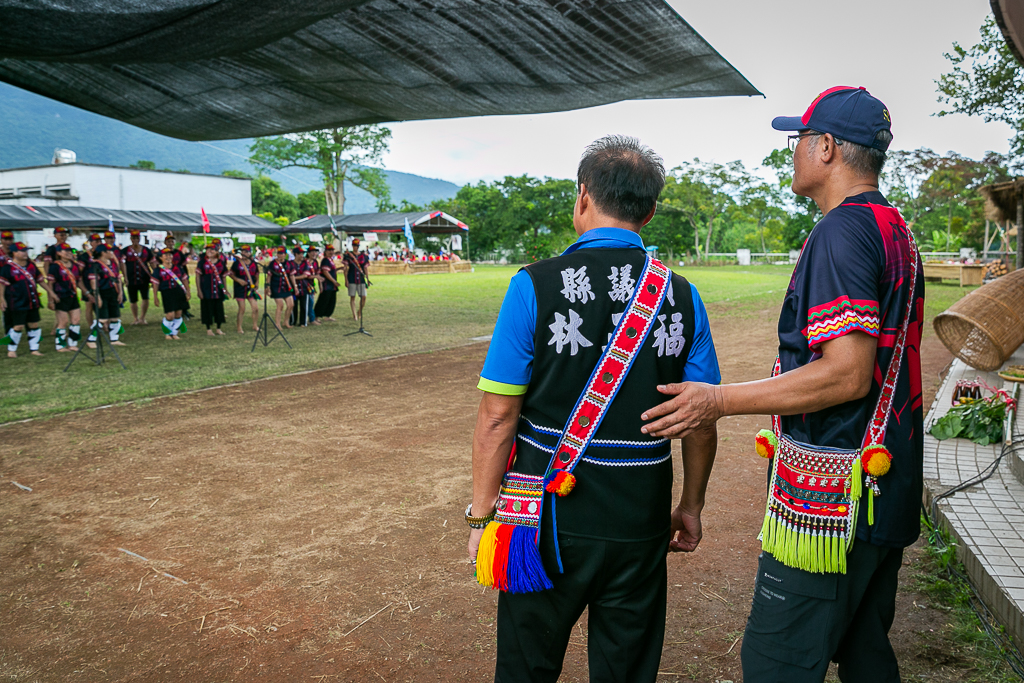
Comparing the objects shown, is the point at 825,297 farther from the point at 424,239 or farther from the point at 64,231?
the point at 424,239

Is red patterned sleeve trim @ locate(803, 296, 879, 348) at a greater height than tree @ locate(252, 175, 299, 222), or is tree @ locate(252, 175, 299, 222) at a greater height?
tree @ locate(252, 175, 299, 222)

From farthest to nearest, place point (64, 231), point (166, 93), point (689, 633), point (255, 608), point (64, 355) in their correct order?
point (64, 231) < point (64, 355) < point (166, 93) < point (255, 608) < point (689, 633)

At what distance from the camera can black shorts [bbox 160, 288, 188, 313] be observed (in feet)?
43.5

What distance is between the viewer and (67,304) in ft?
38.3

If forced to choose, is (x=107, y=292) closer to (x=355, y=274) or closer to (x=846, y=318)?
(x=355, y=274)

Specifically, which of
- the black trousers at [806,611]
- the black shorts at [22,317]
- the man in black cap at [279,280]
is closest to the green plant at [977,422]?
the black trousers at [806,611]

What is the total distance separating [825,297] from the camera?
1599 mm

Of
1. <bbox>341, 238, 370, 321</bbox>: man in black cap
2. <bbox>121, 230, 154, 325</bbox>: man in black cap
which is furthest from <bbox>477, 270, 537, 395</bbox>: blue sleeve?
<bbox>121, 230, 154, 325</bbox>: man in black cap

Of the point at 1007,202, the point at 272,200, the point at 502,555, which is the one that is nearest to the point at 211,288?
the point at 502,555

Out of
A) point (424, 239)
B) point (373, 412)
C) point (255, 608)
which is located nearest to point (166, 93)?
point (373, 412)

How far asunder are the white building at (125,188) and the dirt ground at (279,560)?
5075 centimetres

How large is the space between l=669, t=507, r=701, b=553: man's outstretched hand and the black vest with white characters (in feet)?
0.93

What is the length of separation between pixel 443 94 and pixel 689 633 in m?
8.80

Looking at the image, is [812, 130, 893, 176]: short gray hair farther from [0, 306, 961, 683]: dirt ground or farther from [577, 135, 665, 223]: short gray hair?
[0, 306, 961, 683]: dirt ground
